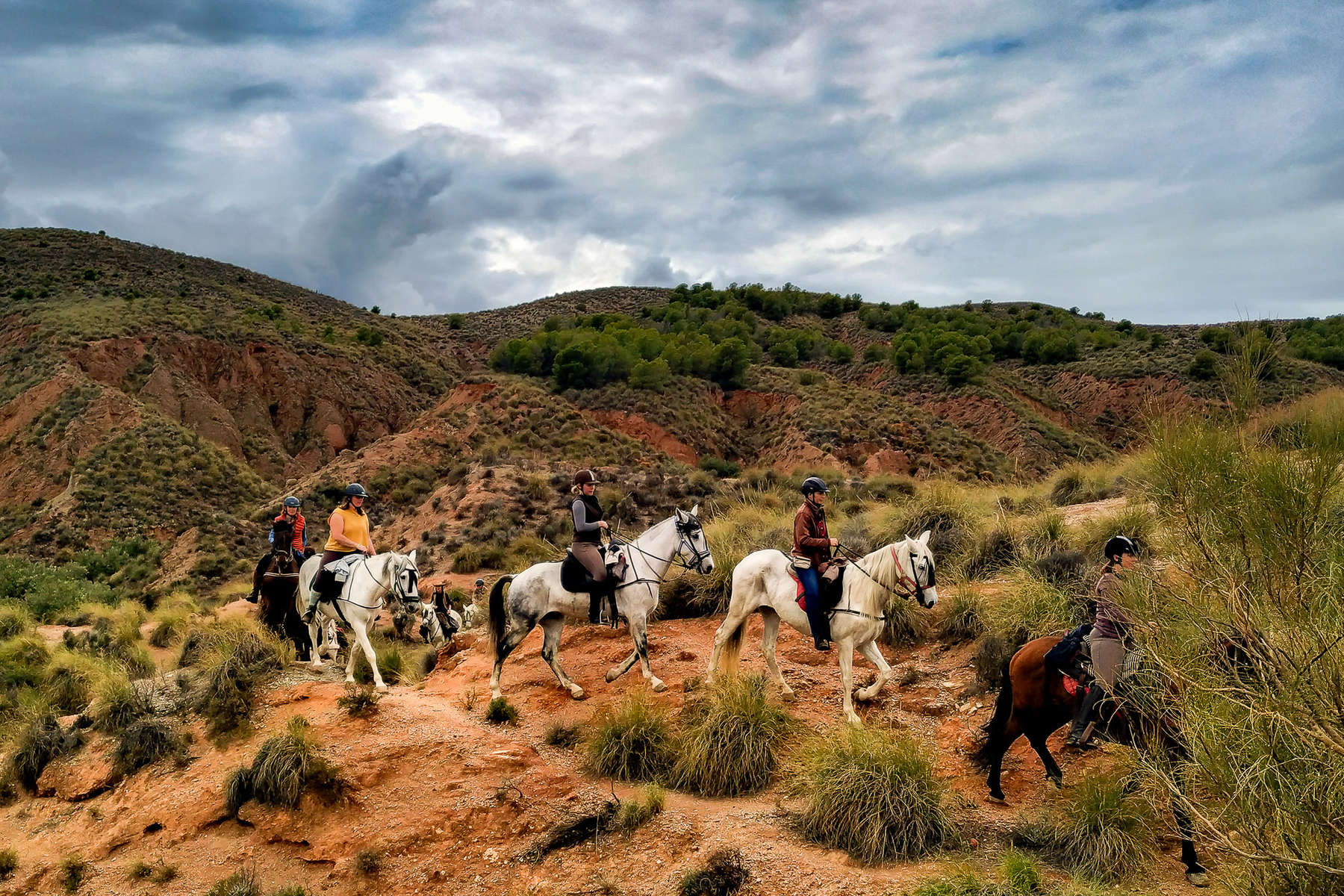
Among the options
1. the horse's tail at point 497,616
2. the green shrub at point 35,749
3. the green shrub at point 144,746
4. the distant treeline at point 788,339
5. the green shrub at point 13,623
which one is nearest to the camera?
the green shrub at point 144,746

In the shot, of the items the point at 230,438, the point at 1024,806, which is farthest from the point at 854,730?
the point at 230,438

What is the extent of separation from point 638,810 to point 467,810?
195 cm

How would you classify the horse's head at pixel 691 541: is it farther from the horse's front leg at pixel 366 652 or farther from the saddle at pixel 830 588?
the horse's front leg at pixel 366 652

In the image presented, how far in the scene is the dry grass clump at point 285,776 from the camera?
31.7 feet

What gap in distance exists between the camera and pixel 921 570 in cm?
985

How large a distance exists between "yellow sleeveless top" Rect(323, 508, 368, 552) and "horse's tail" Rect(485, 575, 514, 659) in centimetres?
229

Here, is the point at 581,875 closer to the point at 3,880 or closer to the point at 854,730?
the point at 854,730

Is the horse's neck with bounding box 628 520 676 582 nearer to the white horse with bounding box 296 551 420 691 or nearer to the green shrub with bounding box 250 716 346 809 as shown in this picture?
the white horse with bounding box 296 551 420 691

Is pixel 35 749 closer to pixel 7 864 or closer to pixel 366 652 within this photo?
pixel 7 864

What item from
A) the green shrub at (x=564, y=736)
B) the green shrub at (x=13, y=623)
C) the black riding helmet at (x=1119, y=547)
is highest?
the black riding helmet at (x=1119, y=547)

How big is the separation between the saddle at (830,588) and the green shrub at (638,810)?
2.90 metres

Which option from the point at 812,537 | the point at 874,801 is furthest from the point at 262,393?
the point at 874,801

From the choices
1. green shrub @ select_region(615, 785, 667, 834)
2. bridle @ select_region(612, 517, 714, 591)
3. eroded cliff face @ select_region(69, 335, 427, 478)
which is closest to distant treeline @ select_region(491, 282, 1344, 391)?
eroded cliff face @ select_region(69, 335, 427, 478)

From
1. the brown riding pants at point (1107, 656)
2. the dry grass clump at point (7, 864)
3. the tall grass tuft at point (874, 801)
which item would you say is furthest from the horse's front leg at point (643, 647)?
the dry grass clump at point (7, 864)
